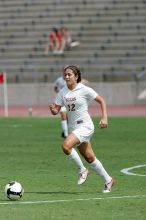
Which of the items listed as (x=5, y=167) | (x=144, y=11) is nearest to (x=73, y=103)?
(x=5, y=167)

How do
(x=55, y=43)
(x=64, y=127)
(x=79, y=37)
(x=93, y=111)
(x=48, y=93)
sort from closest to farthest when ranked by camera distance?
(x=64, y=127), (x=93, y=111), (x=48, y=93), (x=55, y=43), (x=79, y=37)

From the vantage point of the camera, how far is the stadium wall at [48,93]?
38.7 m

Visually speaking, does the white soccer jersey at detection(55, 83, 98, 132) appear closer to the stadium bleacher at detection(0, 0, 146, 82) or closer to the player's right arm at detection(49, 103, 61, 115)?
the player's right arm at detection(49, 103, 61, 115)

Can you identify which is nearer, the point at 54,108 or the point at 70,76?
the point at 70,76

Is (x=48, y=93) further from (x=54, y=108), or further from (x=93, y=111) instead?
(x=54, y=108)

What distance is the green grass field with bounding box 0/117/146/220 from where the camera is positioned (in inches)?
421

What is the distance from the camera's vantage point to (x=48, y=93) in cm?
4031

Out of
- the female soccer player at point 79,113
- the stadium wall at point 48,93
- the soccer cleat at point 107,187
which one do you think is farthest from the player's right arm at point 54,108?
the stadium wall at point 48,93

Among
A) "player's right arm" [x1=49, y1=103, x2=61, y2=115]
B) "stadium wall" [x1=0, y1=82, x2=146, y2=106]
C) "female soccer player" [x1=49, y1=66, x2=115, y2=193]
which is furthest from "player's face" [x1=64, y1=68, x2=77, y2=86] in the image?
"stadium wall" [x1=0, y1=82, x2=146, y2=106]

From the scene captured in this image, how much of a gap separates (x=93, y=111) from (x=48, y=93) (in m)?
4.67

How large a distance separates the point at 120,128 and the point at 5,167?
35.2 feet

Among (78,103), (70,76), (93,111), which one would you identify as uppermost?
(70,76)

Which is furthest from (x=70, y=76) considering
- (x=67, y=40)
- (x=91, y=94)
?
(x=67, y=40)

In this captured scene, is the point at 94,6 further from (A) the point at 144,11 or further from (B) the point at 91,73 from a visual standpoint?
(B) the point at 91,73
